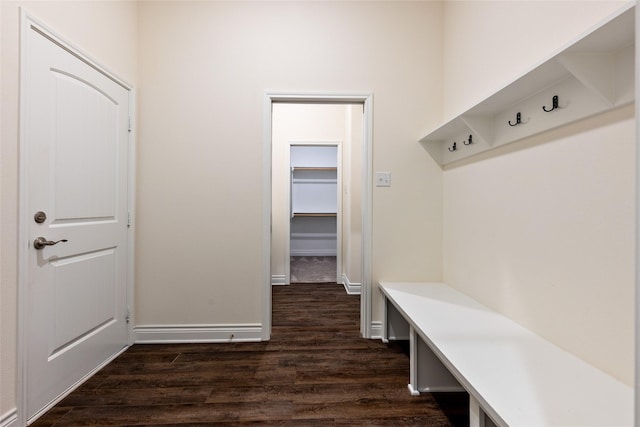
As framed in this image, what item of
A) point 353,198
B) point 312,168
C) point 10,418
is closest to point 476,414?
point 10,418

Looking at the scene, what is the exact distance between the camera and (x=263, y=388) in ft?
5.78

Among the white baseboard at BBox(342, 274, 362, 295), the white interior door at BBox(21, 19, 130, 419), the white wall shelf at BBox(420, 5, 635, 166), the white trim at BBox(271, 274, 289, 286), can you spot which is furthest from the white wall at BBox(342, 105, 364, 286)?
the white interior door at BBox(21, 19, 130, 419)

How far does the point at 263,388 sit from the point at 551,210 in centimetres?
173

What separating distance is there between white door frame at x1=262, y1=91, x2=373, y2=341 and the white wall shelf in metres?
0.77

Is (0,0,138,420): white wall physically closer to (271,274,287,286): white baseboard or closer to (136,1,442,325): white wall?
(136,1,442,325): white wall

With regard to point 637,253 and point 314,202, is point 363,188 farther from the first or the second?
point 314,202

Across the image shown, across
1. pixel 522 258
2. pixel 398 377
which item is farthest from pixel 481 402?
pixel 398 377

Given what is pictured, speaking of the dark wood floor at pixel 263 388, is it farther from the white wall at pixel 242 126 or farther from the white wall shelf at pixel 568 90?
the white wall shelf at pixel 568 90

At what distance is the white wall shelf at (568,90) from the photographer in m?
0.98

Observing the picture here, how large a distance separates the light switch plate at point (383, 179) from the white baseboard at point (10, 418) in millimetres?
2410

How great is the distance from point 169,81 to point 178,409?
7.30 ft

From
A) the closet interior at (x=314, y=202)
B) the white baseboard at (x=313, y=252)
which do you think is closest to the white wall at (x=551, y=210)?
the closet interior at (x=314, y=202)

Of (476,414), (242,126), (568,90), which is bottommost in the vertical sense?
(476,414)

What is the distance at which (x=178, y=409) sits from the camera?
1.58 metres
